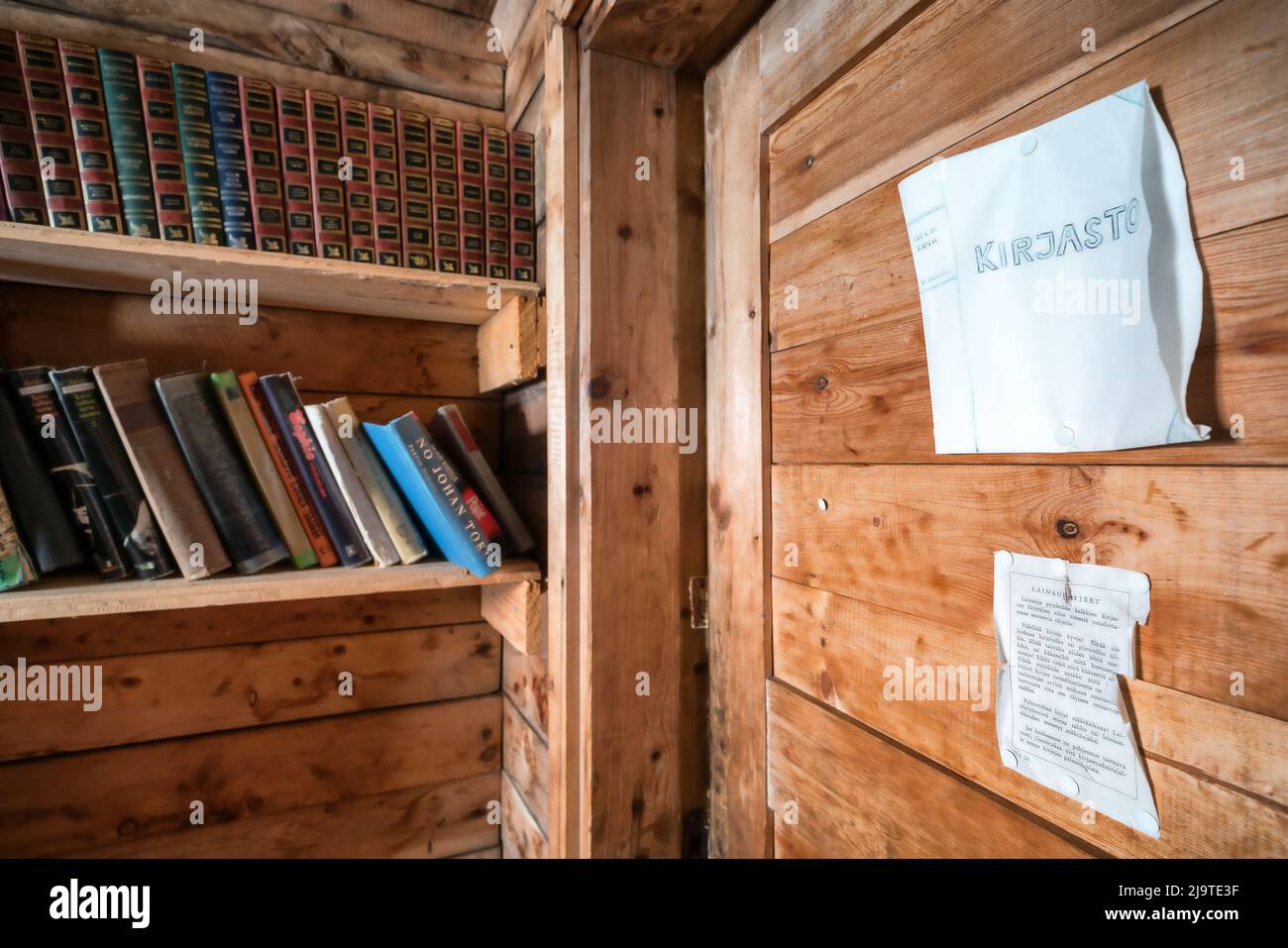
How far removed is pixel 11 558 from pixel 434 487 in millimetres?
501

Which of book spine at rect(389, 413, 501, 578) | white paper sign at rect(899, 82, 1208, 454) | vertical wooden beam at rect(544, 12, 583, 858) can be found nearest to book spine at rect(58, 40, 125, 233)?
book spine at rect(389, 413, 501, 578)

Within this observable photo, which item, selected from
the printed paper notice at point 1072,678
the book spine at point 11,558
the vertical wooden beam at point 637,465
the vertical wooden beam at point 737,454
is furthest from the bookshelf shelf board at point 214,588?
the printed paper notice at point 1072,678

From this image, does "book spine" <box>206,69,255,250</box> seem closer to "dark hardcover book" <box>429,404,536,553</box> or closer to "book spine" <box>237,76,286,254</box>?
"book spine" <box>237,76,286,254</box>

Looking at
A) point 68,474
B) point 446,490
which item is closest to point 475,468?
point 446,490

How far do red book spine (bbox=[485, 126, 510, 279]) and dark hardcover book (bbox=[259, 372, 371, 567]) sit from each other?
0.38 metres

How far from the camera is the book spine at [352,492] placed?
93 cm

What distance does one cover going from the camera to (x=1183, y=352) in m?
0.40

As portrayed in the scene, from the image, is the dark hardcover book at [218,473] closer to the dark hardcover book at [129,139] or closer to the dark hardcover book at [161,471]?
the dark hardcover book at [161,471]

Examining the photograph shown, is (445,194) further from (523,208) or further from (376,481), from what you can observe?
(376,481)

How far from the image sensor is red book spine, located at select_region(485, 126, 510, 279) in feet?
3.44

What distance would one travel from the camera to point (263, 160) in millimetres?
902

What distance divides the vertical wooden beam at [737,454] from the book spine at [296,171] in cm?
60

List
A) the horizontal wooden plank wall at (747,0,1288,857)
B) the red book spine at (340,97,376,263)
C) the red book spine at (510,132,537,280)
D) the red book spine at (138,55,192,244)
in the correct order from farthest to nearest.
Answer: the red book spine at (510,132,537,280) < the red book spine at (340,97,376,263) < the red book spine at (138,55,192,244) < the horizontal wooden plank wall at (747,0,1288,857)

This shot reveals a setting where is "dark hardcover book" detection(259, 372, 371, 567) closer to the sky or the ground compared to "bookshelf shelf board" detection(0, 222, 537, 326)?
closer to the ground
